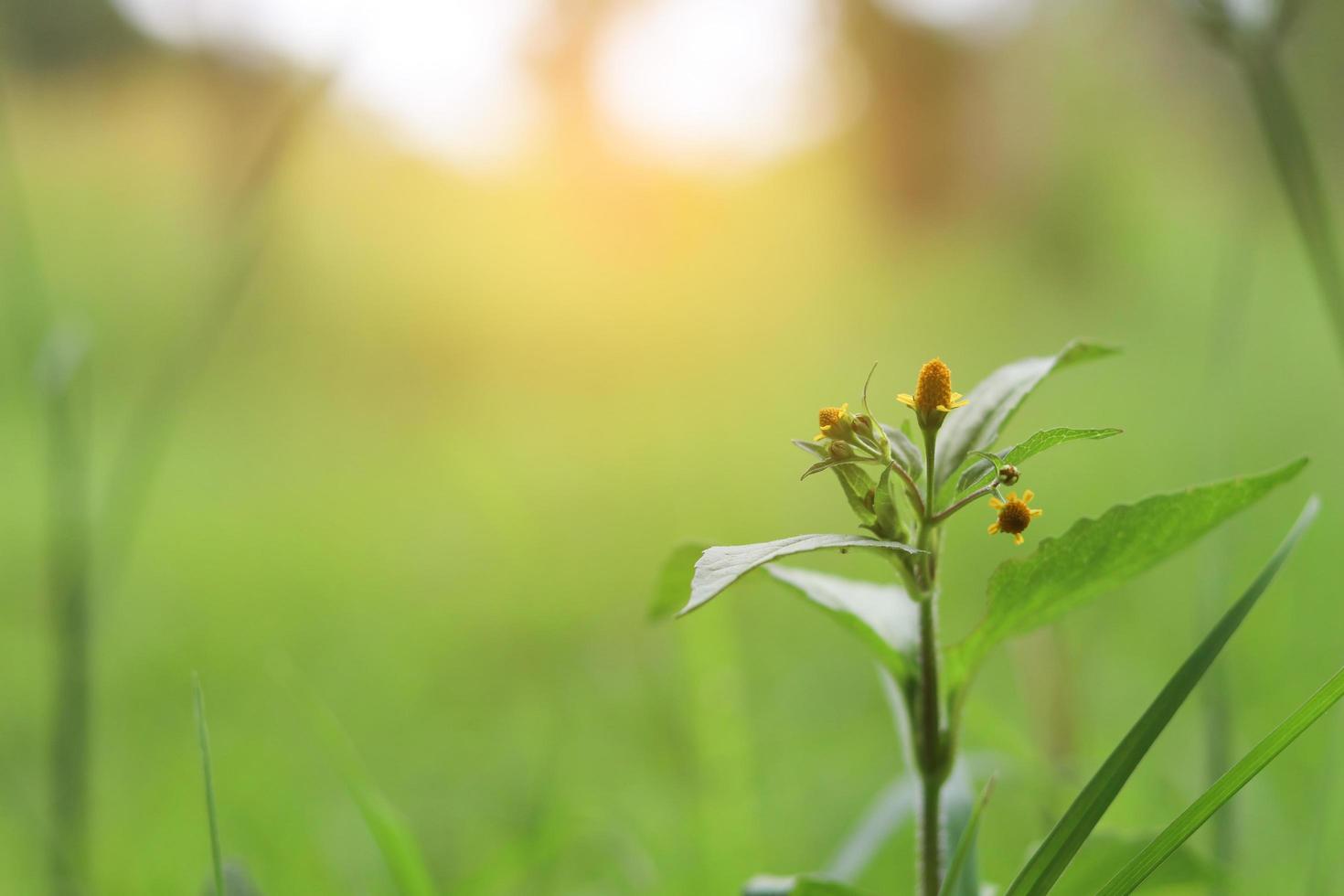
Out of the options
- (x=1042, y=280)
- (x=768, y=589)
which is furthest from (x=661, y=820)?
(x=1042, y=280)

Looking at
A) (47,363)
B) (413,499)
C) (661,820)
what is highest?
(413,499)

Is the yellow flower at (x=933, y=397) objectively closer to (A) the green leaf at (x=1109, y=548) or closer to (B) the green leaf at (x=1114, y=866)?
(A) the green leaf at (x=1109, y=548)

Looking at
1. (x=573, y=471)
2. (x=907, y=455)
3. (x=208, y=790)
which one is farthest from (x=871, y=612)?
(x=573, y=471)

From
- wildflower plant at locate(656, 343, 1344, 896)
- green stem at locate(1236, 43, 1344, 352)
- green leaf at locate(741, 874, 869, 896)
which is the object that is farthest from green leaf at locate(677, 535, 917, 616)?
green stem at locate(1236, 43, 1344, 352)

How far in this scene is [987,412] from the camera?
1.07 ft

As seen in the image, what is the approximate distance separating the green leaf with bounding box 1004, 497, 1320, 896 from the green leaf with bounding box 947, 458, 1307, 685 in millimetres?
26

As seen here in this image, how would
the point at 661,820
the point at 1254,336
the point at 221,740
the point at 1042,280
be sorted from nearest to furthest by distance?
1. the point at 661,820
2. the point at 221,740
3. the point at 1254,336
4. the point at 1042,280

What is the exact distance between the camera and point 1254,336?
2.78 metres

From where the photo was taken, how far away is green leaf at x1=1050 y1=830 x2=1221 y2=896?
0.35 m

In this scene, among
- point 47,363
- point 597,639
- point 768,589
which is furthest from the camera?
point 768,589

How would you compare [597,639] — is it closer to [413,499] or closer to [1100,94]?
[413,499]

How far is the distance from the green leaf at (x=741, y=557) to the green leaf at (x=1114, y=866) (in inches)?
7.1

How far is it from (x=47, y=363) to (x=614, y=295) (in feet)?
11.4

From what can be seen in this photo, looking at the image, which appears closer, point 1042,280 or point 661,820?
point 661,820
